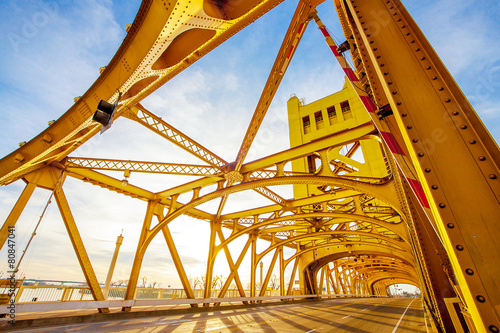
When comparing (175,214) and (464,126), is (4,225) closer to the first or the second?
(175,214)

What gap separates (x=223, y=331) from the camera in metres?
7.98

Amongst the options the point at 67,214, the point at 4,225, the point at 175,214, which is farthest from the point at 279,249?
the point at 4,225

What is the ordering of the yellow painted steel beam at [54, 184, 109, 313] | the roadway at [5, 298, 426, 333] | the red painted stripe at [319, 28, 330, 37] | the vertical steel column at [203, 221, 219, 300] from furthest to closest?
the vertical steel column at [203, 221, 219, 300], the yellow painted steel beam at [54, 184, 109, 313], the roadway at [5, 298, 426, 333], the red painted stripe at [319, 28, 330, 37]

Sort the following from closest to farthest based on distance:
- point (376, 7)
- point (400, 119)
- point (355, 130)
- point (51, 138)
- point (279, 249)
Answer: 1. point (400, 119)
2. point (376, 7)
3. point (51, 138)
4. point (355, 130)
5. point (279, 249)

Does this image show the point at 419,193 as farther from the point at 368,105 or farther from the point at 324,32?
the point at 324,32

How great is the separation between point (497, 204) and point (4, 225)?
15204 mm

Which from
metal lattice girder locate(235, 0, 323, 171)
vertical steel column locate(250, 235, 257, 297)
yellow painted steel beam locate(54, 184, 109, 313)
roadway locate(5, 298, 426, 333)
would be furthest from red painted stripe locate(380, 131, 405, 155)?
vertical steel column locate(250, 235, 257, 297)

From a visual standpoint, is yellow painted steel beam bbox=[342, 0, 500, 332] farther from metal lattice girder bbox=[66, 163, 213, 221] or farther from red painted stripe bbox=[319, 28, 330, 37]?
metal lattice girder bbox=[66, 163, 213, 221]

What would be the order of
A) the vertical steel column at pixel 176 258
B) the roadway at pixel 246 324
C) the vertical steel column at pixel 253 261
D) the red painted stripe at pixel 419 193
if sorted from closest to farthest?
the red painted stripe at pixel 419 193, the roadway at pixel 246 324, the vertical steel column at pixel 176 258, the vertical steel column at pixel 253 261

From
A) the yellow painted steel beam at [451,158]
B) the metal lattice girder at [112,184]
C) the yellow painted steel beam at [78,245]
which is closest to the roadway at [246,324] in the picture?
the yellow painted steel beam at [78,245]

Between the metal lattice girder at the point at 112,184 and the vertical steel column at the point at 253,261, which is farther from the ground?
the metal lattice girder at the point at 112,184

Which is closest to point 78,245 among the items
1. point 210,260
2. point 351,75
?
point 210,260

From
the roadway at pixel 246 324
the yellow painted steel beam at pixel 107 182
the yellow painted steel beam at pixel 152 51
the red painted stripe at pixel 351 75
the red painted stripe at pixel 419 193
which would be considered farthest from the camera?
the yellow painted steel beam at pixel 107 182

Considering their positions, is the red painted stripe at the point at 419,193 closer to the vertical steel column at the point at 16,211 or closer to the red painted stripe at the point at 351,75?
the red painted stripe at the point at 351,75
